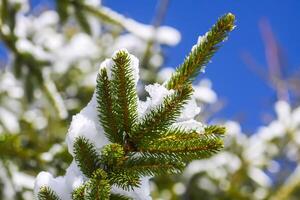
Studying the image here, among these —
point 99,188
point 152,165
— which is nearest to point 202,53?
point 152,165

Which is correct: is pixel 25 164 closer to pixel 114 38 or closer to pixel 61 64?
pixel 61 64

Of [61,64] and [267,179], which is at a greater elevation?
[61,64]

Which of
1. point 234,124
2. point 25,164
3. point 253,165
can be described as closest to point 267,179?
point 253,165

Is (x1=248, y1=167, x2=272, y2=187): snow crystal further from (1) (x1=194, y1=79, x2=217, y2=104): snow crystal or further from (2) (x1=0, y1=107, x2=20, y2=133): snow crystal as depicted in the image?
(2) (x1=0, y1=107, x2=20, y2=133): snow crystal

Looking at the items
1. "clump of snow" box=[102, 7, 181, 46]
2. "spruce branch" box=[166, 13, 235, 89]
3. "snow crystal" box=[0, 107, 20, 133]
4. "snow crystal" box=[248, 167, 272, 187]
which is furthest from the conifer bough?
"snow crystal" box=[248, 167, 272, 187]

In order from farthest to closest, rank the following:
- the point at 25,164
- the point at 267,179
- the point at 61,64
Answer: the point at 61,64, the point at 267,179, the point at 25,164

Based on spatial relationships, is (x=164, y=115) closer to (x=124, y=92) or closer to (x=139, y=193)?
(x=124, y=92)

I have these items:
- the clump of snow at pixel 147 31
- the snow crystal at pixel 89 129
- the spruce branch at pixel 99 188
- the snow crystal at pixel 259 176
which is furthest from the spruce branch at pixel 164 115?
the snow crystal at pixel 259 176
